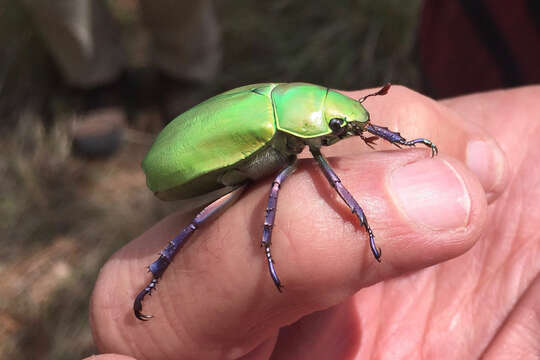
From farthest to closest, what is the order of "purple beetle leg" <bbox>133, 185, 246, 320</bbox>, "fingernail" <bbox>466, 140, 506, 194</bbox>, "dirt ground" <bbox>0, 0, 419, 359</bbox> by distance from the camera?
"dirt ground" <bbox>0, 0, 419, 359</bbox> < "fingernail" <bbox>466, 140, 506, 194</bbox> < "purple beetle leg" <bbox>133, 185, 246, 320</bbox>

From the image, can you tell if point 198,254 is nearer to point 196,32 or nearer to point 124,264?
point 124,264

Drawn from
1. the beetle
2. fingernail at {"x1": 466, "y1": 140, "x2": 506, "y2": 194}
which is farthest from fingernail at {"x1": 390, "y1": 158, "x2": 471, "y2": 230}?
fingernail at {"x1": 466, "y1": 140, "x2": 506, "y2": 194}

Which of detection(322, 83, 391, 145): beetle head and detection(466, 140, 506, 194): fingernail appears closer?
detection(322, 83, 391, 145): beetle head

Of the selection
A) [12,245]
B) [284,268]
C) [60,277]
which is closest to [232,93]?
[284,268]

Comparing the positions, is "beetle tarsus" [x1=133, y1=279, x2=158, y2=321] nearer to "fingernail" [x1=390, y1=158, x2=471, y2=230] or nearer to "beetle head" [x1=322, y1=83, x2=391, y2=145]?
"beetle head" [x1=322, y1=83, x2=391, y2=145]

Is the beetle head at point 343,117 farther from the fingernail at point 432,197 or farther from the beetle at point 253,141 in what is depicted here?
the fingernail at point 432,197

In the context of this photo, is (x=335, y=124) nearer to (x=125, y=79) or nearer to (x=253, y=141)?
(x=253, y=141)

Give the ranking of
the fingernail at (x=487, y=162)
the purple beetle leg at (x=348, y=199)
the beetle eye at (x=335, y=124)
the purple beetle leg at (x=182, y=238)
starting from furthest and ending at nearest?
1. the fingernail at (x=487, y=162)
2. the purple beetle leg at (x=182, y=238)
3. the beetle eye at (x=335, y=124)
4. the purple beetle leg at (x=348, y=199)

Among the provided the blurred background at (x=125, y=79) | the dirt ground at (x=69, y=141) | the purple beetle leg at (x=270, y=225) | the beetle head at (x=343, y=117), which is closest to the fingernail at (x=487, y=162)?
the beetle head at (x=343, y=117)

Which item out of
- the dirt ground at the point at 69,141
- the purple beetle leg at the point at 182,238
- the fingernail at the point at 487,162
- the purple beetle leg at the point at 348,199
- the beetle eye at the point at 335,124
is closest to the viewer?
the purple beetle leg at the point at 348,199
